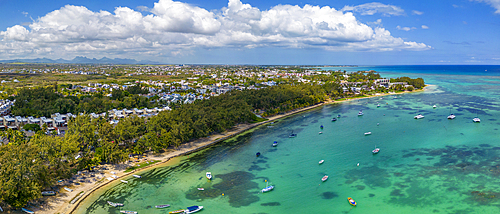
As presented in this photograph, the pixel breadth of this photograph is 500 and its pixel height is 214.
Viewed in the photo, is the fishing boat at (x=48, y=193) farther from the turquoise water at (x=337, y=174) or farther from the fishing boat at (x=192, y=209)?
the fishing boat at (x=192, y=209)

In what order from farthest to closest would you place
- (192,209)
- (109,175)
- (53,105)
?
1. (53,105)
2. (109,175)
3. (192,209)

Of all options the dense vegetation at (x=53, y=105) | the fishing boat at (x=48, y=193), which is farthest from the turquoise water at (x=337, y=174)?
the dense vegetation at (x=53, y=105)

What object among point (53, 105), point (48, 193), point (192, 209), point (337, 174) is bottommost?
point (192, 209)

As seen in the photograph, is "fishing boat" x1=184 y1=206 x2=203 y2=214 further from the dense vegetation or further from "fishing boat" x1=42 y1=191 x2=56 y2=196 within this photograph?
the dense vegetation

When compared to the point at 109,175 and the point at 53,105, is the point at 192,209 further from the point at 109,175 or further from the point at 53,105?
the point at 53,105


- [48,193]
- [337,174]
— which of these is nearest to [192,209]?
[48,193]

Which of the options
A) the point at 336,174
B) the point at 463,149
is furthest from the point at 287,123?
the point at 463,149

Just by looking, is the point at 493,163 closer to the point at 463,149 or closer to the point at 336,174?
the point at 463,149

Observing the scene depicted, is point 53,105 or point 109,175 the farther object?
point 53,105

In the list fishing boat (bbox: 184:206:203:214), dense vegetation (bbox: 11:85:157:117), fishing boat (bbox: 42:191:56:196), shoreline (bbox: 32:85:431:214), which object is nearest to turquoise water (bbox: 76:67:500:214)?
fishing boat (bbox: 184:206:203:214)
